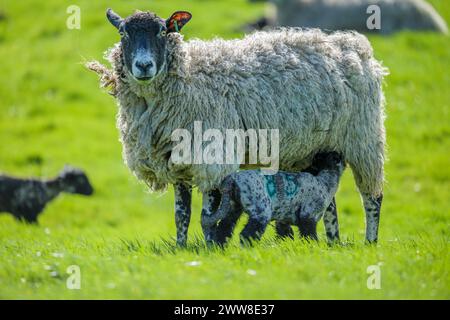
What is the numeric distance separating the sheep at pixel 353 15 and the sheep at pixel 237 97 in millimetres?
13802

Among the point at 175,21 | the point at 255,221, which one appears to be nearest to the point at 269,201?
the point at 255,221

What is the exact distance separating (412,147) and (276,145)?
980cm

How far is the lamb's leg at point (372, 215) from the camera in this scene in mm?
9906

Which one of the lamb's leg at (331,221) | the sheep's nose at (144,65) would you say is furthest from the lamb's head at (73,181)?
the sheep's nose at (144,65)

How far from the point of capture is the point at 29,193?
48.4 ft

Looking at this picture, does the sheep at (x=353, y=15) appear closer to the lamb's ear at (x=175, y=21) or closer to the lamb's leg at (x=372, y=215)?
the lamb's leg at (x=372, y=215)

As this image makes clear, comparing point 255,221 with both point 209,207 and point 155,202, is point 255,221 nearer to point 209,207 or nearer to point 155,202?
point 209,207

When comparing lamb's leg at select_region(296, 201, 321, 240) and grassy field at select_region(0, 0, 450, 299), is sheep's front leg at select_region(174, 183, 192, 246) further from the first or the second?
lamb's leg at select_region(296, 201, 321, 240)

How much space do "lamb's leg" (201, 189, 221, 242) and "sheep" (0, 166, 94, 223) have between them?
645 centimetres

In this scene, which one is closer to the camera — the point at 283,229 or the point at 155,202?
the point at 283,229

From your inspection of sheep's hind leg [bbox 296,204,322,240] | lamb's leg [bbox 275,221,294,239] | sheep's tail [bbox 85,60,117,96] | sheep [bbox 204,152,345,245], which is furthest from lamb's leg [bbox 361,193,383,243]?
sheep's tail [bbox 85,60,117,96]

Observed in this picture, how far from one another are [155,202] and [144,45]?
9.20 meters

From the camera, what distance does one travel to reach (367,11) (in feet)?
76.0

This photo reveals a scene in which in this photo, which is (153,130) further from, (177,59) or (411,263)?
(411,263)
